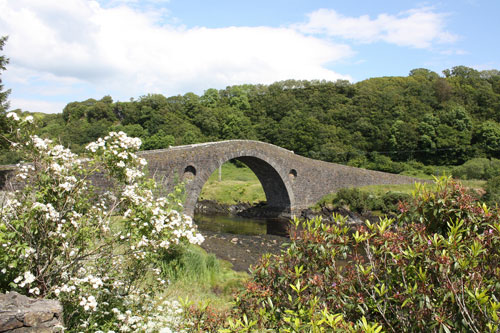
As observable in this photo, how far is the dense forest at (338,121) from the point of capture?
48.6 meters

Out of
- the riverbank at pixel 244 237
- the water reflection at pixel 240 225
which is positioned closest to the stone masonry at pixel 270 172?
the riverbank at pixel 244 237

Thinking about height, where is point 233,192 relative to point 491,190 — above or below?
below

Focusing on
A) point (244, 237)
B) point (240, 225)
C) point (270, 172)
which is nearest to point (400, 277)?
point (244, 237)

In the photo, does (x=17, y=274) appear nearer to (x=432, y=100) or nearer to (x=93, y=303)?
(x=93, y=303)

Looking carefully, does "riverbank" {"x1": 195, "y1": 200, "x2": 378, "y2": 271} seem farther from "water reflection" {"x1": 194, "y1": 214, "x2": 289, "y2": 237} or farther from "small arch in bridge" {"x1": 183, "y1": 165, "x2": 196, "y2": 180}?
"small arch in bridge" {"x1": 183, "y1": 165, "x2": 196, "y2": 180}

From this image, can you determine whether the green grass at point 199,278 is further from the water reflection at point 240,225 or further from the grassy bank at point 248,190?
the grassy bank at point 248,190

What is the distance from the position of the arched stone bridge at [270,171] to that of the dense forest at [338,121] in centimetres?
1522

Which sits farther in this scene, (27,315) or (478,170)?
(478,170)

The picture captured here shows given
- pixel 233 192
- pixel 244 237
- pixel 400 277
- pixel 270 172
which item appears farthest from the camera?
pixel 233 192

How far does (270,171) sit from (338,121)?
31.5 m

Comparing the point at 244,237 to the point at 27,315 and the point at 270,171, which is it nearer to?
the point at 270,171

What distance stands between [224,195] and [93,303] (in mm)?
30331

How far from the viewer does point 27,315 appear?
3.23 m

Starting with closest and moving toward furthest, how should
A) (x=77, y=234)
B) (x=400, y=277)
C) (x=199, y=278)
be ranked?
(x=400, y=277)
(x=77, y=234)
(x=199, y=278)
